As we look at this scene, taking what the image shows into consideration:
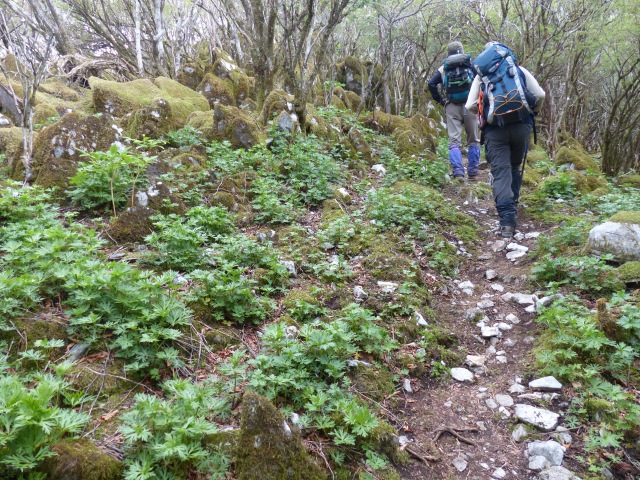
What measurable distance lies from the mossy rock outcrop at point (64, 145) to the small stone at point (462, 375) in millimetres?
5262

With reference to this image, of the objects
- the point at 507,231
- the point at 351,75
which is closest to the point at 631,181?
the point at 507,231

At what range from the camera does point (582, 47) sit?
468 inches

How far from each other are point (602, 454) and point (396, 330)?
5.40 feet

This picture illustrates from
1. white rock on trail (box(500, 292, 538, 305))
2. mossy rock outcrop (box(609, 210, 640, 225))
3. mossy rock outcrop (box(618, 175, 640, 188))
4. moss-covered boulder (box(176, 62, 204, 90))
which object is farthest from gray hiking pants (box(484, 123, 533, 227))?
moss-covered boulder (box(176, 62, 204, 90))

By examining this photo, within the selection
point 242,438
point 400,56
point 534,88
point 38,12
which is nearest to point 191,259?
point 242,438

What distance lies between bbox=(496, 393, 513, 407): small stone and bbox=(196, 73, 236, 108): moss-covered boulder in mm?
9835

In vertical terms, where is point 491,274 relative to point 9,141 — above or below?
below

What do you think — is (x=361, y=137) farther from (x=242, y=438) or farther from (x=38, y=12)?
(x=38, y=12)

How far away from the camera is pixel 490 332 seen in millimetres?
3777

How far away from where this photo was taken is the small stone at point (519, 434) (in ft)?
8.76

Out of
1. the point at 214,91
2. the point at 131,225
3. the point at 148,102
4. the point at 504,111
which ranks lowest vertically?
the point at 131,225

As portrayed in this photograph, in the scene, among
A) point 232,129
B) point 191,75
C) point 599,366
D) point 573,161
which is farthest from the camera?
point 191,75

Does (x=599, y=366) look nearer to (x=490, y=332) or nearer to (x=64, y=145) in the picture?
(x=490, y=332)

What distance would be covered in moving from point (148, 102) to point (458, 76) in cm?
650
